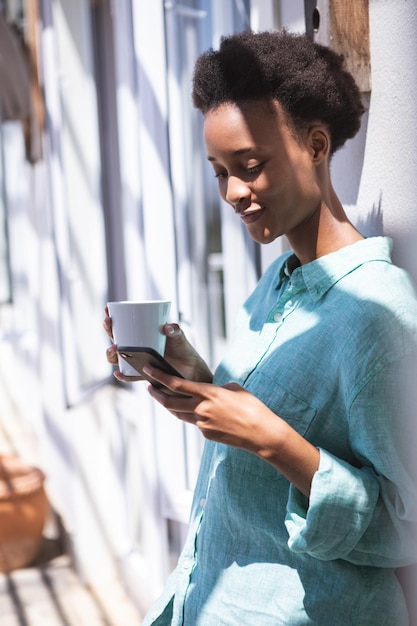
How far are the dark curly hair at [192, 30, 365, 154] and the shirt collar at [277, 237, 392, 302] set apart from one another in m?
0.16

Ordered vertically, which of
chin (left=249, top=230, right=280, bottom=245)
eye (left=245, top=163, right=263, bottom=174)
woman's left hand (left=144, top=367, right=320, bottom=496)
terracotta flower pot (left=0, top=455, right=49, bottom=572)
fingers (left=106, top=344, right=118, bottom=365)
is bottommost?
terracotta flower pot (left=0, top=455, right=49, bottom=572)

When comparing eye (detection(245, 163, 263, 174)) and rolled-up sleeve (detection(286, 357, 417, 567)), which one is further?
eye (detection(245, 163, 263, 174))

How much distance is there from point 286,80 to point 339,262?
0.26 meters

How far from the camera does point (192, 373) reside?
1317mm

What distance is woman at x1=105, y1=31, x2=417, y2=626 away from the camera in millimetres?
985

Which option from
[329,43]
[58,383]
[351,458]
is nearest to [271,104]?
[329,43]

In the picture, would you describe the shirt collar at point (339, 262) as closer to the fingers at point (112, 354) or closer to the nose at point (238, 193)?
the nose at point (238, 193)

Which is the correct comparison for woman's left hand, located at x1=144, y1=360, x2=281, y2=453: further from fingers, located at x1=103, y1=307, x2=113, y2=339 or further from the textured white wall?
the textured white wall

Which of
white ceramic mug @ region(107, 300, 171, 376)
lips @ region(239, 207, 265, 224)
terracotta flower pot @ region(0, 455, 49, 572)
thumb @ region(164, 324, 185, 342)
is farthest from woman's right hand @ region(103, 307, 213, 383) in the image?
terracotta flower pot @ region(0, 455, 49, 572)

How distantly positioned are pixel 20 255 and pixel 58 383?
2.32 meters

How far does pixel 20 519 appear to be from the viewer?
3.67 metres

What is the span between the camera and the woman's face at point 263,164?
109 centimetres

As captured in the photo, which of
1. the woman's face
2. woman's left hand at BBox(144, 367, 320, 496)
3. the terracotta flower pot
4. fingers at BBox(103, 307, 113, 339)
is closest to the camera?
A: woman's left hand at BBox(144, 367, 320, 496)

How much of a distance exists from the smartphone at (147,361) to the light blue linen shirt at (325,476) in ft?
0.44
